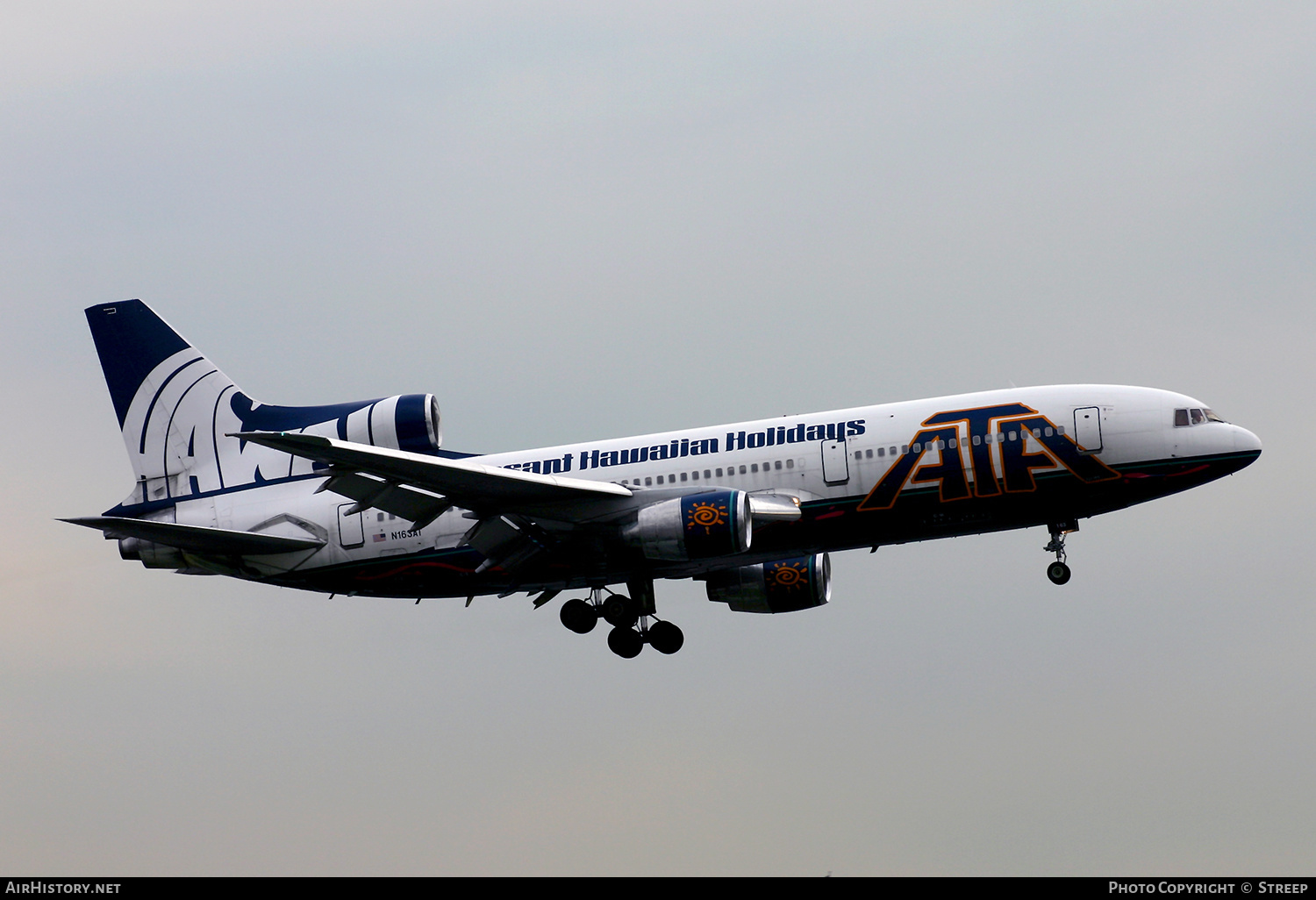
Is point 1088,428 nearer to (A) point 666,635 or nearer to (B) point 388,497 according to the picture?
(A) point 666,635

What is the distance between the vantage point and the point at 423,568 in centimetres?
4534

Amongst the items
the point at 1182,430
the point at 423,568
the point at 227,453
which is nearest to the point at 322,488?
the point at 423,568

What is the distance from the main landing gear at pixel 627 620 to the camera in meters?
46.4

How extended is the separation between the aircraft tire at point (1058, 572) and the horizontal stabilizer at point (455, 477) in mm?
11377

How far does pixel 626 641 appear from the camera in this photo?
47.0m

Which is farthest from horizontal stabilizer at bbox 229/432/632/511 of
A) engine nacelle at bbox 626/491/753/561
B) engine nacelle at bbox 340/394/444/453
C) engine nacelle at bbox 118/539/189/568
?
engine nacelle at bbox 118/539/189/568

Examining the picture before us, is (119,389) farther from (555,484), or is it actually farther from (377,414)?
(555,484)

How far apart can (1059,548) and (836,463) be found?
6426mm

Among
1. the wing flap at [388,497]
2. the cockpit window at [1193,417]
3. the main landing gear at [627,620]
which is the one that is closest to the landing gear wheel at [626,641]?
the main landing gear at [627,620]

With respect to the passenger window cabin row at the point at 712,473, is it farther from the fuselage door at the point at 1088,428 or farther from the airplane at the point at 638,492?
the fuselage door at the point at 1088,428

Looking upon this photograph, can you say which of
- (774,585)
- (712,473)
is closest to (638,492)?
(712,473)

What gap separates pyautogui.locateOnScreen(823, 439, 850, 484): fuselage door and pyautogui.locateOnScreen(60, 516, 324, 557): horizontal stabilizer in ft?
48.0

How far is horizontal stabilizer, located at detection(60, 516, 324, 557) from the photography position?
4312 centimetres

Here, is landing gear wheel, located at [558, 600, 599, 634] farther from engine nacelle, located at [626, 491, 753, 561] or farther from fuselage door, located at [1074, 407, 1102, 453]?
fuselage door, located at [1074, 407, 1102, 453]
